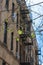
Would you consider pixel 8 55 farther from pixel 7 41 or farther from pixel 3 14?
pixel 3 14

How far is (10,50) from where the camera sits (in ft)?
77.0

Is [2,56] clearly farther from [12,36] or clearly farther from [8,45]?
→ [12,36]

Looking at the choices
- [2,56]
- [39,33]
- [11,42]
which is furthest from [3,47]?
[39,33]

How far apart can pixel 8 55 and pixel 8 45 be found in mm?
934

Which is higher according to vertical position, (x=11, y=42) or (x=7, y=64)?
(x=11, y=42)

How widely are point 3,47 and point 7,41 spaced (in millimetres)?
2044

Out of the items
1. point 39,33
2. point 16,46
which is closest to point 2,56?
point 16,46

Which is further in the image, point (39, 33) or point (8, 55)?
point (8, 55)

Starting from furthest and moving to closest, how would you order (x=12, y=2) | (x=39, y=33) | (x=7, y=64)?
1. (x=12, y=2)
2. (x=7, y=64)
3. (x=39, y=33)

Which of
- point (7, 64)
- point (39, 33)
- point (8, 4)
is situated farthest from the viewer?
point (8, 4)

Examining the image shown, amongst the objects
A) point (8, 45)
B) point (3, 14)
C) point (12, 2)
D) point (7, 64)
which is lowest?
point (7, 64)

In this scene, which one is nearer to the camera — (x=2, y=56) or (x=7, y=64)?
(x=2, y=56)

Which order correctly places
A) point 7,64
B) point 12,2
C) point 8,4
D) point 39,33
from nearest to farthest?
point 39,33 < point 7,64 < point 8,4 < point 12,2

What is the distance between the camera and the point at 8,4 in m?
24.1
